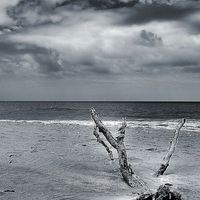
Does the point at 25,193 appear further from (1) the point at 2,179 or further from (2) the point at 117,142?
(2) the point at 117,142

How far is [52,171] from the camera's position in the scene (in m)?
13.4

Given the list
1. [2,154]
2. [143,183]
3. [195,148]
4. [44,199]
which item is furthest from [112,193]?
[195,148]

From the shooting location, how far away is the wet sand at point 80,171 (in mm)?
10539

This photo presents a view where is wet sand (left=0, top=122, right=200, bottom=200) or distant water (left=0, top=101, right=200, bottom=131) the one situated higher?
distant water (left=0, top=101, right=200, bottom=131)

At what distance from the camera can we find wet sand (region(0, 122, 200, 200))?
34.6ft

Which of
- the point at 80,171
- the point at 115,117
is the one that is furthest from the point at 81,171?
the point at 115,117

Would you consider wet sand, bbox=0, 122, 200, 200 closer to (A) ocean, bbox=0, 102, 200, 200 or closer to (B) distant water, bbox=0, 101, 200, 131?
(A) ocean, bbox=0, 102, 200, 200

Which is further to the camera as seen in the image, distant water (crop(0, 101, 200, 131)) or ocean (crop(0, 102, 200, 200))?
distant water (crop(0, 101, 200, 131))

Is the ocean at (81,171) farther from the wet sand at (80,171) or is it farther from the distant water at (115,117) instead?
the distant water at (115,117)

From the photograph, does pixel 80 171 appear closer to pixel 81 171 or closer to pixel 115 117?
pixel 81 171

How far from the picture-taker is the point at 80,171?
44.9ft

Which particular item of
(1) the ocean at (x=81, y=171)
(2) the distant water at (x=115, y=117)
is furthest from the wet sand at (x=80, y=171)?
(2) the distant water at (x=115, y=117)

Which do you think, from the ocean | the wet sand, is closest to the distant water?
the wet sand

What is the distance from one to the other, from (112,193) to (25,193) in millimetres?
2854
